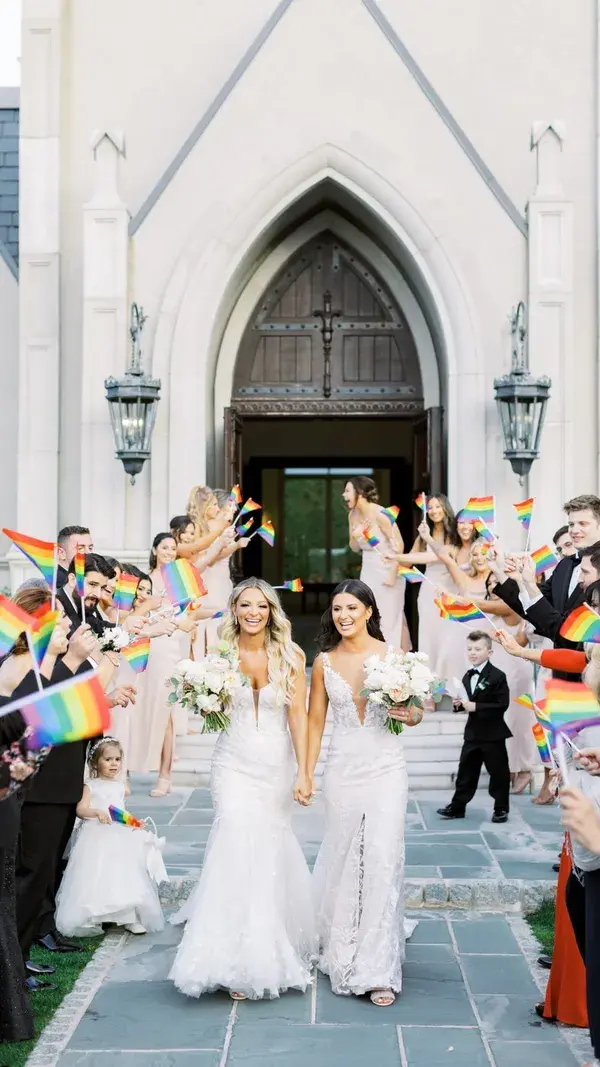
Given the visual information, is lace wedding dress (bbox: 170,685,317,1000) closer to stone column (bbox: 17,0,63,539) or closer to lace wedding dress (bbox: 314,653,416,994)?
lace wedding dress (bbox: 314,653,416,994)

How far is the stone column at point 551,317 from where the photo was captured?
12359 millimetres

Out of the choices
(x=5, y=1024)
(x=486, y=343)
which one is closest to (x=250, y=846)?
(x=5, y=1024)

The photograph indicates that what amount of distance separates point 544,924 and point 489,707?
7.10 ft

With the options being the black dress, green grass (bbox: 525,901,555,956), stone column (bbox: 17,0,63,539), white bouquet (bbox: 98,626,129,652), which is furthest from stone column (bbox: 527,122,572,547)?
the black dress

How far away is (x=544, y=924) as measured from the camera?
7203 mm

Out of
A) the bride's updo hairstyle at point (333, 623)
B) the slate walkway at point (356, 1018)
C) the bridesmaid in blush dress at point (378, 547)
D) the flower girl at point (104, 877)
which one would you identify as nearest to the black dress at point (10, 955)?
the slate walkway at point (356, 1018)

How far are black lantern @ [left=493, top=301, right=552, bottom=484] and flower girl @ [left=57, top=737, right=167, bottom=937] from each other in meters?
6.30

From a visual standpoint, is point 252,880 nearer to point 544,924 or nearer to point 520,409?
point 544,924

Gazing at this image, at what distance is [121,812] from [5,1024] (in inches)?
65.2

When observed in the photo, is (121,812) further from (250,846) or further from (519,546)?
(519,546)

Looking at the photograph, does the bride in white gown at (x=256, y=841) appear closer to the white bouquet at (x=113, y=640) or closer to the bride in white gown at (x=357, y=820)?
the bride in white gown at (x=357, y=820)

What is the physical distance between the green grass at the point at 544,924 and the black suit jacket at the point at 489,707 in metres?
1.78

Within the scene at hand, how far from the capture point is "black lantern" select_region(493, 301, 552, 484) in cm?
1201

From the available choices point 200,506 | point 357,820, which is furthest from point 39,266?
point 357,820
